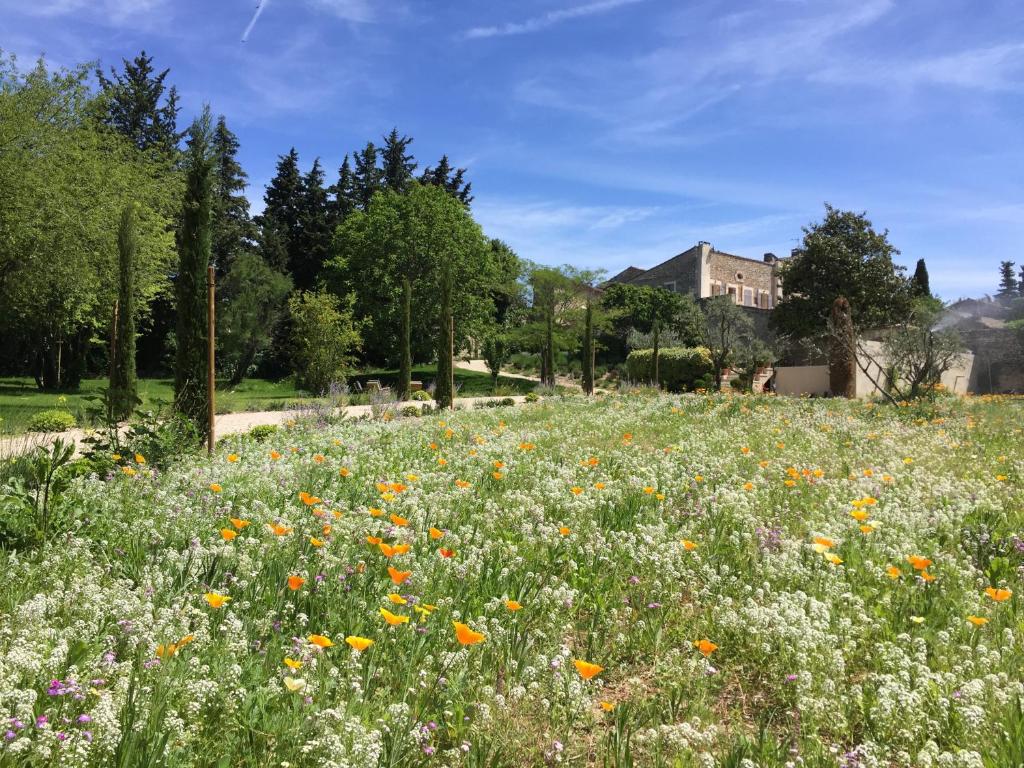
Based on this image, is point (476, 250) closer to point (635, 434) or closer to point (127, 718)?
point (635, 434)

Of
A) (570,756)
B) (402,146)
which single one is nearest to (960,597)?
(570,756)

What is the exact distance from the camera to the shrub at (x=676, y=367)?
33.1 m

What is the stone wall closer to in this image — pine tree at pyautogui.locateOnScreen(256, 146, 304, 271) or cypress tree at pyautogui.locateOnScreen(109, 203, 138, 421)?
cypress tree at pyautogui.locateOnScreen(109, 203, 138, 421)

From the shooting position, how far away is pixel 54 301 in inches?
1048

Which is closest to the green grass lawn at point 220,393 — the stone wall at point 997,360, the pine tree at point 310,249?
the pine tree at point 310,249

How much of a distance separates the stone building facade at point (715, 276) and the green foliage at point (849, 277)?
8.00 metres

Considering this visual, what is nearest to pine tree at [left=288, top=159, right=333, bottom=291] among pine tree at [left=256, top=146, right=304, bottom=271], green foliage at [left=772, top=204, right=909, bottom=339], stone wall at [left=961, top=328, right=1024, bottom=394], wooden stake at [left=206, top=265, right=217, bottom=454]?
pine tree at [left=256, top=146, right=304, bottom=271]

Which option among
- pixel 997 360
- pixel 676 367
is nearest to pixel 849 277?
pixel 997 360

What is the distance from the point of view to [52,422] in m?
14.8

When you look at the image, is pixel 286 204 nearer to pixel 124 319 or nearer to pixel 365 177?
pixel 365 177

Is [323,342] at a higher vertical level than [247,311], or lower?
lower

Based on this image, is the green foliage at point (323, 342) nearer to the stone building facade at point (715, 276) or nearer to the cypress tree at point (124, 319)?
the cypress tree at point (124, 319)

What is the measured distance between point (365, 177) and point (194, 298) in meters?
46.5

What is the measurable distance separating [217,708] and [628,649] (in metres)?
2.06
